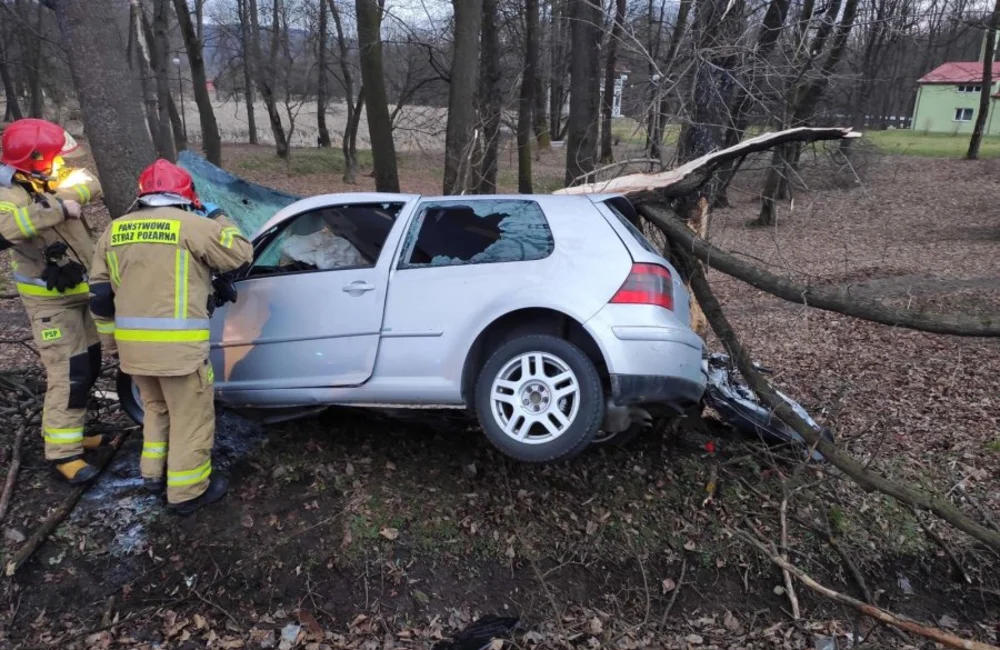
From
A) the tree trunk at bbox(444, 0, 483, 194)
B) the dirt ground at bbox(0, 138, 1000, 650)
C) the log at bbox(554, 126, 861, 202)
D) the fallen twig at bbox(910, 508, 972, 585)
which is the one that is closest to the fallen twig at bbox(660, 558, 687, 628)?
the dirt ground at bbox(0, 138, 1000, 650)

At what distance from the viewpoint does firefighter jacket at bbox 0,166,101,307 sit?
3.83m

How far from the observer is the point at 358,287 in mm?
4023

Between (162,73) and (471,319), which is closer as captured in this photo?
(471,319)

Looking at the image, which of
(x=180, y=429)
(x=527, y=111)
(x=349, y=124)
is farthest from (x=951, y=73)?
(x=180, y=429)

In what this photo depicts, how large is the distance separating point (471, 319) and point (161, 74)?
53.9 ft

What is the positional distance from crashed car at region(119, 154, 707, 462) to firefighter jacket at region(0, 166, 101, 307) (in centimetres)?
90

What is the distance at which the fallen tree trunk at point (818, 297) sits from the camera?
3.97m

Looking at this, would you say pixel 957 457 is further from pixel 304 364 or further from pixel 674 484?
pixel 304 364

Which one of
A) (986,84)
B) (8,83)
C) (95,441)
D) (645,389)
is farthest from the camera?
(8,83)

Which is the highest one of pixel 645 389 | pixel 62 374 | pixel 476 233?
pixel 476 233

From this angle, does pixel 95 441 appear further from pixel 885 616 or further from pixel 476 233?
pixel 885 616

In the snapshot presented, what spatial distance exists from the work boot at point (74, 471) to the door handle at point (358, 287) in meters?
1.89

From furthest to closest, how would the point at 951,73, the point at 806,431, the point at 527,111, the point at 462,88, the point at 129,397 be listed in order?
the point at 951,73, the point at 527,111, the point at 462,88, the point at 129,397, the point at 806,431

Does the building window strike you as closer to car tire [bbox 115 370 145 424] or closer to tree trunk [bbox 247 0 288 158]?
tree trunk [bbox 247 0 288 158]
